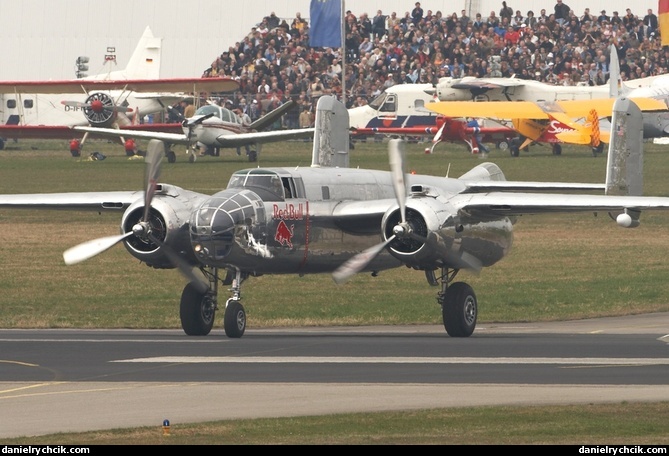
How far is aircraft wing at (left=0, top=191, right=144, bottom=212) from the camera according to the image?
2647 centimetres

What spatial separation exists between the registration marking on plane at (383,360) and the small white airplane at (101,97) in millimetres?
46990

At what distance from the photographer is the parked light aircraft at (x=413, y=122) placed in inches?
2721

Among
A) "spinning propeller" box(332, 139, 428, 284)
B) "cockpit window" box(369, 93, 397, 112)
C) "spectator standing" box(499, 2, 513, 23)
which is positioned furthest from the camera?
"spectator standing" box(499, 2, 513, 23)

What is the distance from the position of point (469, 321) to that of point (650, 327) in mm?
3549

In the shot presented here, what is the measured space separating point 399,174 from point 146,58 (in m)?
56.2

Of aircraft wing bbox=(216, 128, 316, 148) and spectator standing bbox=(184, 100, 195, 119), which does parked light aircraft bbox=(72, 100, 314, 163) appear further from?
spectator standing bbox=(184, 100, 195, 119)

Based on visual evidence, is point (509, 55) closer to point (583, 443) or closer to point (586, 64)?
point (586, 64)

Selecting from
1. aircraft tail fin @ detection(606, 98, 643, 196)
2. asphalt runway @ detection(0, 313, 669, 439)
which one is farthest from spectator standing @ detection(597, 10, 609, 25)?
asphalt runway @ detection(0, 313, 669, 439)

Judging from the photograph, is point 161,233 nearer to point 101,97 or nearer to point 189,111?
point 101,97

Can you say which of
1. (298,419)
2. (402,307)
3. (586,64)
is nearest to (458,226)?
(402,307)

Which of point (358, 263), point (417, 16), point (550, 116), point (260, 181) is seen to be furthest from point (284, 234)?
point (417, 16)

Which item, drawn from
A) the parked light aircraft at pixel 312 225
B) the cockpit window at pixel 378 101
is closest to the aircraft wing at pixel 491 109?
the cockpit window at pixel 378 101

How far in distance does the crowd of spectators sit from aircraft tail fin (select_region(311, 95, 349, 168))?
40893 mm

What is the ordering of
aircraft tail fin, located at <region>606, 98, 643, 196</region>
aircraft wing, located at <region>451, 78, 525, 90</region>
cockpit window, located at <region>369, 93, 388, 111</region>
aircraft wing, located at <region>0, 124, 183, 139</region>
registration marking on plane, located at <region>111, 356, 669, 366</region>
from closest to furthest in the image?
registration marking on plane, located at <region>111, 356, 669, 366</region> → aircraft tail fin, located at <region>606, 98, 643, 196</region> → aircraft wing, located at <region>451, 78, 525, 90</region> → aircraft wing, located at <region>0, 124, 183, 139</region> → cockpit window, located at <region>369, 93, 388, 111</region>
